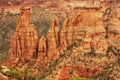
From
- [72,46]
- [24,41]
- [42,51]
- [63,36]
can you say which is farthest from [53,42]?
[24,41]

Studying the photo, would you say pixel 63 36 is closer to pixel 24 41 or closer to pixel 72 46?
pixel 72 46

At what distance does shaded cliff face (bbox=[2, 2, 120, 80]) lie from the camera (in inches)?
3063

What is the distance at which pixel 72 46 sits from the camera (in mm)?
81812

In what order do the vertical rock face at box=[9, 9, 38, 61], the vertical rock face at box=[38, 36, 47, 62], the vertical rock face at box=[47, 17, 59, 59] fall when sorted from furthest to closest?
the vertical rock face at box=[9, 9, 38, 61]
the vertical rock face at box=[38, 36, 47, 62]
the vertical rock face at box=[47, 17, 59, 59]

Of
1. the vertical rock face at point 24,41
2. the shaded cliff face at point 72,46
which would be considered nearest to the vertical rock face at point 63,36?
the shaded cliff face at point 72,46

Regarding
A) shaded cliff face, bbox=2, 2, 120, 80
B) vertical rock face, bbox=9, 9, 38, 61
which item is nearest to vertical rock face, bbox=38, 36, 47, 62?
shaded cliff face, bbox=2, 2, 120, 80

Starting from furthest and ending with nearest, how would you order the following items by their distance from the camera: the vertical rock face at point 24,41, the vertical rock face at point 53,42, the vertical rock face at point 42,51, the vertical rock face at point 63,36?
the vertical rock face at point 24,41, the vertical rock face at point 42,51, the vertical rock face at point 53,42, the vertical rock face at point 63,36

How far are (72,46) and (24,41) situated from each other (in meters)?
11.6

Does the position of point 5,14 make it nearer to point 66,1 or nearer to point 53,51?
point 66,1

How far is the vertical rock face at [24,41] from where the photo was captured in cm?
8894

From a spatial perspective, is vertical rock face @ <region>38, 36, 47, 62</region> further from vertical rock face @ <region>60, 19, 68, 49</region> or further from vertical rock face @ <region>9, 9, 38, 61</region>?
vertical rock face @ <region>60, 19, 68, 49</region>

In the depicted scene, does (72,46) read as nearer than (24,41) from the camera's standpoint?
Yes

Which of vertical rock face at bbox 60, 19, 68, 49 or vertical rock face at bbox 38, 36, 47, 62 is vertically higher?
vertical rock face at bbox 60, 19, 68, 49

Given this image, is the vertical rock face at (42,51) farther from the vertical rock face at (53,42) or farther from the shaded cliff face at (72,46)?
the vertical rock face at (53,42)
